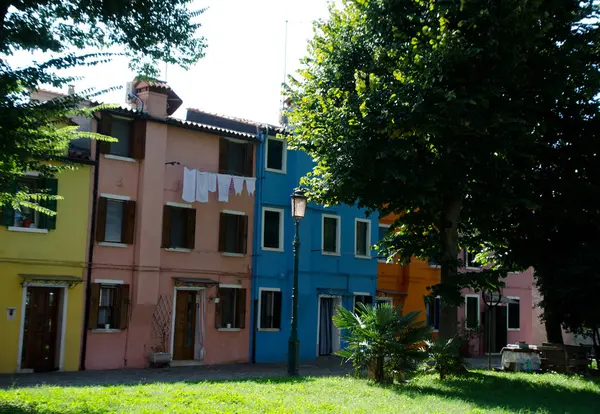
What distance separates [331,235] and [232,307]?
18.9ft

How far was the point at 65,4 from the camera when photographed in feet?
33.6

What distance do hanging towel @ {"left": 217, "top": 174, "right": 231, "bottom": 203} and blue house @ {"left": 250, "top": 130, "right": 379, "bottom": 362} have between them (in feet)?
6.09

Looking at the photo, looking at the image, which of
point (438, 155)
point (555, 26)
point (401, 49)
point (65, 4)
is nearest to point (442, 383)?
point (438, 155)

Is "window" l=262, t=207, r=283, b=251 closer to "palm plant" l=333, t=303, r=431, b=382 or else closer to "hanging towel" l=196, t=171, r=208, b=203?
"hanging towel" l=196, t=171, r=208, b=203

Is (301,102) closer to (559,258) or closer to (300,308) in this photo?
(559,258)

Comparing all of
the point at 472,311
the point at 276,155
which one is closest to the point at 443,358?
the point at 276,155

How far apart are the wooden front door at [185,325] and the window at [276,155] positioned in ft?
19.2

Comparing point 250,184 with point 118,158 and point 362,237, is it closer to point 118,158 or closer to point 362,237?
point 118,158

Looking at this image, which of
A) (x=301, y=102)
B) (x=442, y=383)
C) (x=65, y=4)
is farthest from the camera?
(x=301, y=102)

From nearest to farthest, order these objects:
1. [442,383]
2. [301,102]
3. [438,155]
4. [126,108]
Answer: [442,383] < [438,155] < [301,102] < [126,108]

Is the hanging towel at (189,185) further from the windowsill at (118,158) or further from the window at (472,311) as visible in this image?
the window at (472,311)

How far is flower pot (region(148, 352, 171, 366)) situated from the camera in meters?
24.8

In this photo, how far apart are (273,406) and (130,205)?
1448 centimetres

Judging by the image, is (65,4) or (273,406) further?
(273,406)
